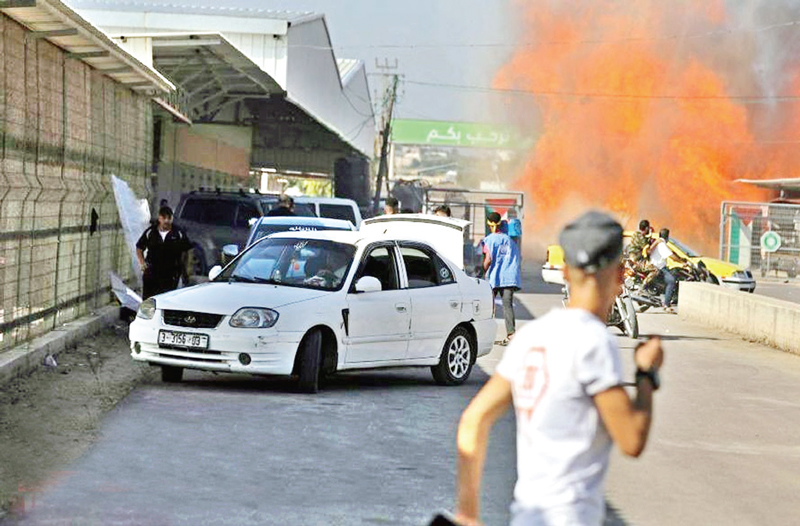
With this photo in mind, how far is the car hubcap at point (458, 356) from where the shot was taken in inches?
634

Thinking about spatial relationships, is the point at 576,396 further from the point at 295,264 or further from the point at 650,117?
the point at 650,117

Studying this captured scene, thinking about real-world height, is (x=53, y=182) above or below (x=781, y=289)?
above

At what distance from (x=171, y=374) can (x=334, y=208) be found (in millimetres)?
16640

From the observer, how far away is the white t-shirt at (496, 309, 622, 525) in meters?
4.31

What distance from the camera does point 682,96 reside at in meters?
61.1

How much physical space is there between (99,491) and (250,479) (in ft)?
3.34

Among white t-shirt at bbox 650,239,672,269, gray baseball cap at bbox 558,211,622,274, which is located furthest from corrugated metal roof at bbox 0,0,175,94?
gray baseball cap at bbox 558,211,622,274

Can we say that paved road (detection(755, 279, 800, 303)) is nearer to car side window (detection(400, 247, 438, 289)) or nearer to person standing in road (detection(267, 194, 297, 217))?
person standing in road (detection(267, 194, 297, 217))

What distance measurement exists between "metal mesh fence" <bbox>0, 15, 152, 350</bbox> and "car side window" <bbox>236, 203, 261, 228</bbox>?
16.5 feet

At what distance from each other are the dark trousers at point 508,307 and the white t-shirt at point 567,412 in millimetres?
15605

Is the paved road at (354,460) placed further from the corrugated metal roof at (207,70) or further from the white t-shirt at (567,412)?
the corrugated metal roof at (207,70)

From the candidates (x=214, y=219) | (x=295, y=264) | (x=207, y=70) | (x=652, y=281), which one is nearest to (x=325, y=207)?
(x=214, y=219)

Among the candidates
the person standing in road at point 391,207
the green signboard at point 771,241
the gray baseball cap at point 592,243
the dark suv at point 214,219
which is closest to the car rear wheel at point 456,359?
the person standing in road at point 391,207

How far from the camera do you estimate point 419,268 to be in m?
16.2
